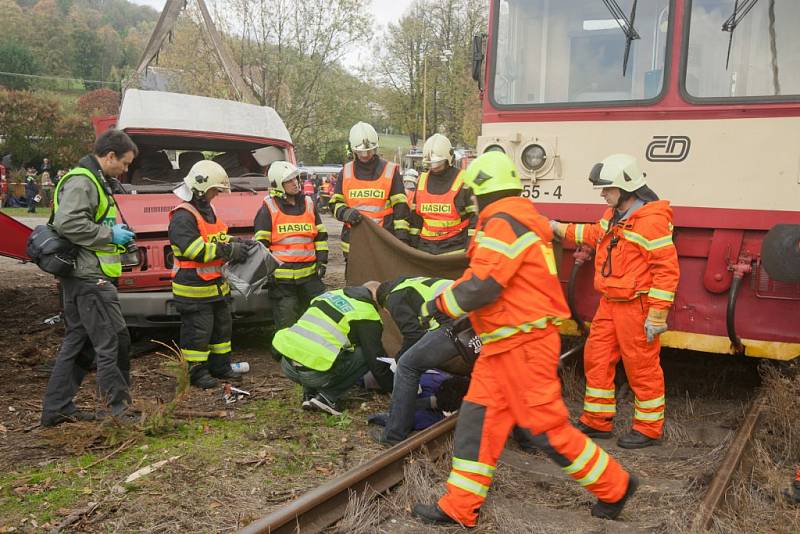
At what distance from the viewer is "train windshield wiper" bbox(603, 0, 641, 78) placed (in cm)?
533

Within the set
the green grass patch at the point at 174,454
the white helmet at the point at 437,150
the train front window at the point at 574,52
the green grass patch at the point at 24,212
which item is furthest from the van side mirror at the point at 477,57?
the green grass patch at the point at 24,212

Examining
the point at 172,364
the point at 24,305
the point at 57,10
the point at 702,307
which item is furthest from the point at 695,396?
the point at 57,10

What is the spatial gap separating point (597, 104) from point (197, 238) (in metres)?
3.21

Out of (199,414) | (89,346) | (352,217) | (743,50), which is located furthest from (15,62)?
(743,50)

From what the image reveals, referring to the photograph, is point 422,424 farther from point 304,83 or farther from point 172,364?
point 304,83

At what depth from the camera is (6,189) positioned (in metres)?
25.2

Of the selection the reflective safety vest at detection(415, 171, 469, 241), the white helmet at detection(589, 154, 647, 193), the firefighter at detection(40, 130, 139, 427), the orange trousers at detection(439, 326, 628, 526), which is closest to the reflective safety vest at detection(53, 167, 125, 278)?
the firefighter at detection(40, 130, 139, 427)

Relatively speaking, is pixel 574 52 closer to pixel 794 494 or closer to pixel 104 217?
pixel 794 494

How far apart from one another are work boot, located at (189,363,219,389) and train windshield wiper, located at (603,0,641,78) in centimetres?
401

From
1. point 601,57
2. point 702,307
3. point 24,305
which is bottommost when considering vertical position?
point 24,305

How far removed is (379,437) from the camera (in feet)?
15.4

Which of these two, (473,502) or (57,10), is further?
(57,10)

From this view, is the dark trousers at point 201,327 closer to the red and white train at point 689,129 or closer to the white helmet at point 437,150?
the white helmet at point 437,150

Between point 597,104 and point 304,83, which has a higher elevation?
point 304,83
